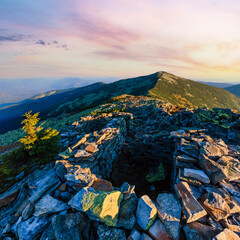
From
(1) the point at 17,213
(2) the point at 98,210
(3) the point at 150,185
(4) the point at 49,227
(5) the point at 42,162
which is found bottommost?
(3) the point at 150,185

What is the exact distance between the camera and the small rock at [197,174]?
4.54 metres

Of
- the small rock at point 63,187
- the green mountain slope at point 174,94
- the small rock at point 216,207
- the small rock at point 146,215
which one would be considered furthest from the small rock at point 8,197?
the green mountain slope at point 174,94

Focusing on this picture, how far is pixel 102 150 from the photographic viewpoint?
26.0 ft

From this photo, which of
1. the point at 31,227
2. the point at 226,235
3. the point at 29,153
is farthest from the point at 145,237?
the point at 29,153

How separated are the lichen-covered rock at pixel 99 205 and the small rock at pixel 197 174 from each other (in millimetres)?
2944

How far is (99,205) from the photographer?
11.3 ft

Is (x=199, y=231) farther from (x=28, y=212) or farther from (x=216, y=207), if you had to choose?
(x=28, y=212)

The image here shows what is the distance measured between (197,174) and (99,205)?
12.4ft

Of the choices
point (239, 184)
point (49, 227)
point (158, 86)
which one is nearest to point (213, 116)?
point (239, 184)

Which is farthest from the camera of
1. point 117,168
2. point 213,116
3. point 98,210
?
point 213,116

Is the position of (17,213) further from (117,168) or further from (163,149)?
(163,149)

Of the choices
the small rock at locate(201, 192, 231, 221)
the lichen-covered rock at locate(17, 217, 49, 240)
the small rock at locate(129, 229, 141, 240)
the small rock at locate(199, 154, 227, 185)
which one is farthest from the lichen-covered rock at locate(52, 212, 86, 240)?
the small rock at locate(199, 154, 227, 185)

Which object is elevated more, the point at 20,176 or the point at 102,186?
the point at 102,186

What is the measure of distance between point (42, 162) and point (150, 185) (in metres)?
6.73
